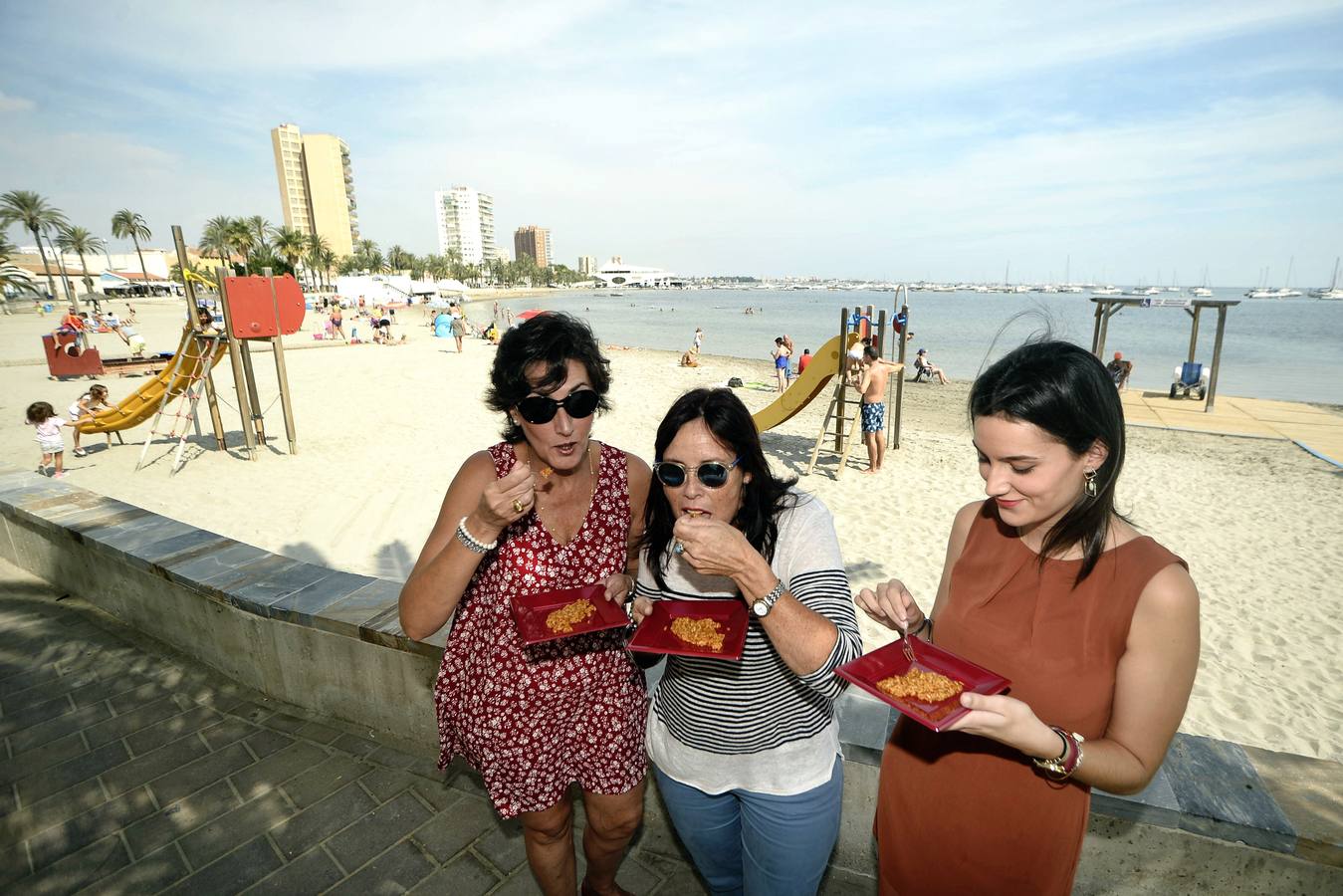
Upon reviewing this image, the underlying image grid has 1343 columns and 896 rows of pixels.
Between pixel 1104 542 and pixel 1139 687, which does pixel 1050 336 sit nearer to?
pixel 1104 542

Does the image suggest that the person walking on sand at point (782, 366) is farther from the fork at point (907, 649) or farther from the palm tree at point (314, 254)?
the palm tree at point (314, 254)

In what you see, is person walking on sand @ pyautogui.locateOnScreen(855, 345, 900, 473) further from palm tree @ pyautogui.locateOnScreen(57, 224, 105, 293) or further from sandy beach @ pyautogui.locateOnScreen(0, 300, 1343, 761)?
palm tree @ pyautogui.locateOnScreen(57, 224, 105, 293)

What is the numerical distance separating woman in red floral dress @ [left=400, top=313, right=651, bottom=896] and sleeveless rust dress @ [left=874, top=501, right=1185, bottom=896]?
90 cm

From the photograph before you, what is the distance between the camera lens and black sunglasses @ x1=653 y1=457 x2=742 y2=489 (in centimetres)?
183

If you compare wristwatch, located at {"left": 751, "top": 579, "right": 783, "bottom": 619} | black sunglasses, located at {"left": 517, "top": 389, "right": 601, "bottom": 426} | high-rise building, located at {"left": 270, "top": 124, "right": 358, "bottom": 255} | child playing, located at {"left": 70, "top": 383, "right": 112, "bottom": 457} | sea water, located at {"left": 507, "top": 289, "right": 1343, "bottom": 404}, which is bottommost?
sea water, located at {"left": 507, "top": 289, "right": 1343, "bottom": 404}

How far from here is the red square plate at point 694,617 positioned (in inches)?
65.1

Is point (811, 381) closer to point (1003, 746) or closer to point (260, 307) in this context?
point (260, 307)

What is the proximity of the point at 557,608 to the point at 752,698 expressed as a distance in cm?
63

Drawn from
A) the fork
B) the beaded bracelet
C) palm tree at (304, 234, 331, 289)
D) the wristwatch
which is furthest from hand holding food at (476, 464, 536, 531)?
palm tree at (304, 234, 331, 289)

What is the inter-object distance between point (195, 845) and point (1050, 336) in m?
3.70

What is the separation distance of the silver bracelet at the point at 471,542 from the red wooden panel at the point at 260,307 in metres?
10.1

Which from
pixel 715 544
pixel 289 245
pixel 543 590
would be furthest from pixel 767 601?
pixel 289 245

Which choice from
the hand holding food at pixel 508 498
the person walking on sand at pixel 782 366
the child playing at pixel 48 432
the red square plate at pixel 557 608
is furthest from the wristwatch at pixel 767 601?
the person walking on sand at pixel 782 366

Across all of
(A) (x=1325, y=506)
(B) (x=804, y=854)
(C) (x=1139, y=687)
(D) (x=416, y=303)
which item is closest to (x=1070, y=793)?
(C) (x=1139, y=687)
